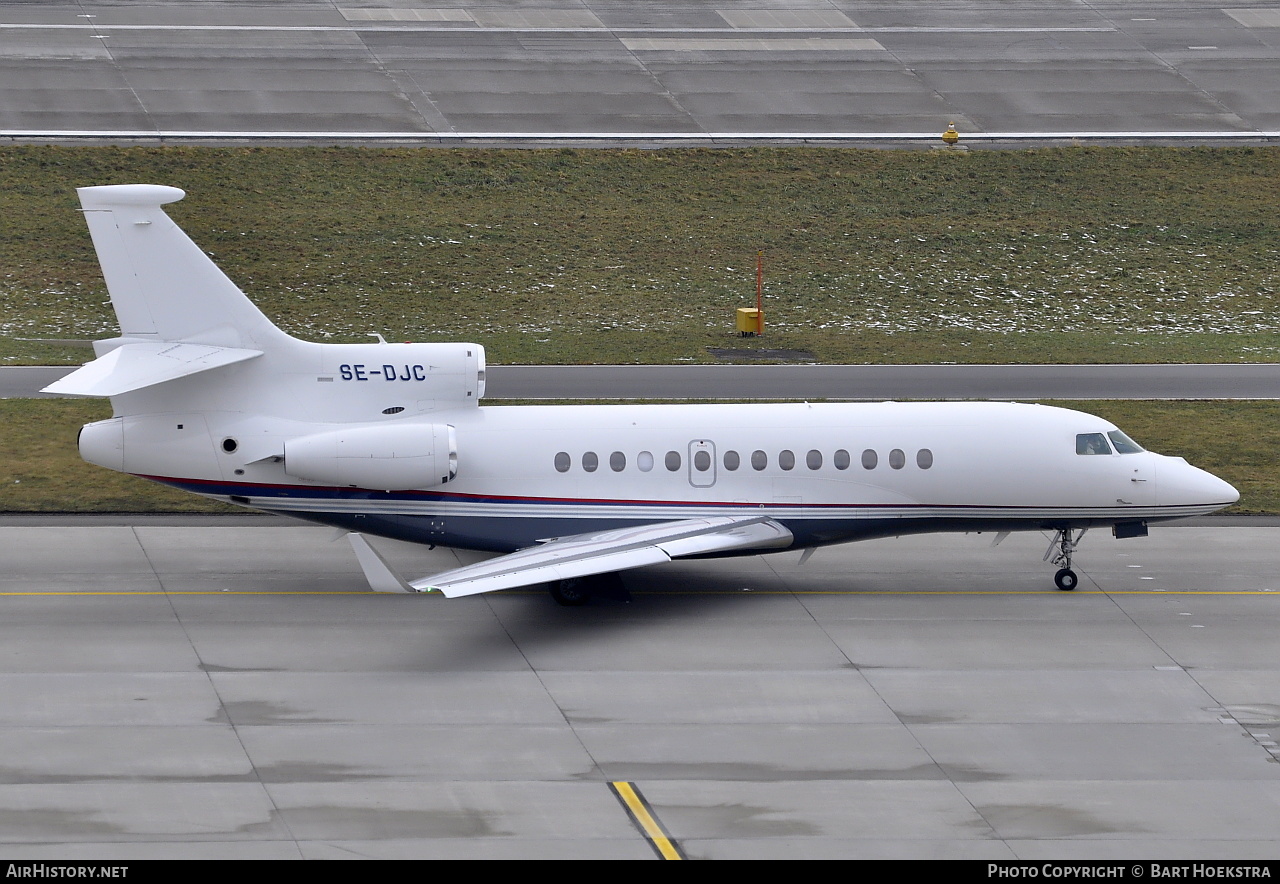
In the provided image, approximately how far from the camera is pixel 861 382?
143 feet

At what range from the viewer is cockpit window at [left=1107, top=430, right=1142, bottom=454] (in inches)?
1112

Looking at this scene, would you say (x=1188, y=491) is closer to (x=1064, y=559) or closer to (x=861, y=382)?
(x=1064, y=559)

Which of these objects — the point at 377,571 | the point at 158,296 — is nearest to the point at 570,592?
the point at 377,571

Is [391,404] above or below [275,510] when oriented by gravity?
above

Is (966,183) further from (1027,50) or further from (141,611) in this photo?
(141,611)

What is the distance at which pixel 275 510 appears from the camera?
27.5 metres

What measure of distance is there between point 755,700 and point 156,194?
506 inches

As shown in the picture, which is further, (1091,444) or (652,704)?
(1091,444)

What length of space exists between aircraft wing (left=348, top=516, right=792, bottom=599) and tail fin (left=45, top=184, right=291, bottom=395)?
536 cm

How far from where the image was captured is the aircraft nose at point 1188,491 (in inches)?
1104

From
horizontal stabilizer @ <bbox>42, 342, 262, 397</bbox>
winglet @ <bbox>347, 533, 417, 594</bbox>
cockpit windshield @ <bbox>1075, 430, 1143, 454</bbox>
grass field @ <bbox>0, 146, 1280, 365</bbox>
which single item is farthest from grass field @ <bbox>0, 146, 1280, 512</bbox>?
winglet @ <bbox>347, 533, 417, 594</bbox>

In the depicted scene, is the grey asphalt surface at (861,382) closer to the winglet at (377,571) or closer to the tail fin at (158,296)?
the tail fin at (158,296)

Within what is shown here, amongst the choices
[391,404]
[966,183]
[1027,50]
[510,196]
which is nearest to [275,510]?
[391,404]

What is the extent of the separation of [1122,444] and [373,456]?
13027 mm
